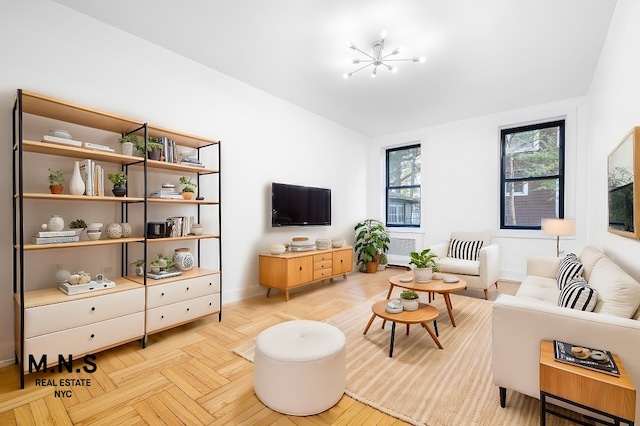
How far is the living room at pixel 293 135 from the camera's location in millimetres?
2283

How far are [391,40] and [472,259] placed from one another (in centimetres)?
328

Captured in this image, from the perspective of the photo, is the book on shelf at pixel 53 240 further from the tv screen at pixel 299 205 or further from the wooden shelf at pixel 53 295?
the tv screen at pixel 299 205

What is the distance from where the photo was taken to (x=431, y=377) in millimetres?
2049

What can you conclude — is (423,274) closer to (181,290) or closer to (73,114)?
(181,290)

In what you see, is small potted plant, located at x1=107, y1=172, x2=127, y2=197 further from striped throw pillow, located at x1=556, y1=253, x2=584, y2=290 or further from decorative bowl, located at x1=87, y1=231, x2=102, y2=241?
striped throw pillow, located at x1=556, y1=253, x2=584, y2=290

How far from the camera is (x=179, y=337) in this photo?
→ 270 cm

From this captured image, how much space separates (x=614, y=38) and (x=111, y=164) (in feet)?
15.2

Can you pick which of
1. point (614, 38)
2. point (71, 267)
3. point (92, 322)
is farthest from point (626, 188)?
point (71, 267)

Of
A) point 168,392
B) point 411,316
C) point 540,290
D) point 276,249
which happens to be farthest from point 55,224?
point 540,290

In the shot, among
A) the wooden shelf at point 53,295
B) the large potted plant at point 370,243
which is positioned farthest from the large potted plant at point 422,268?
the wooden shelf at point 53,295

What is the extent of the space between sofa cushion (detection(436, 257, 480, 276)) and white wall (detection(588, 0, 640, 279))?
4.30ft

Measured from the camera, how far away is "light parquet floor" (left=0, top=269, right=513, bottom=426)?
1.63m

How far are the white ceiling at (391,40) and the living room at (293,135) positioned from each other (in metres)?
0.18

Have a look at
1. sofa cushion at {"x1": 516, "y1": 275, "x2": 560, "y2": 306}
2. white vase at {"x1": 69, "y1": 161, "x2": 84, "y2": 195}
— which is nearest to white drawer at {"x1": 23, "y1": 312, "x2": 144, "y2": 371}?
white vase at {"x1": 69, "y1": 161, "x2": 84, "y2": 195}
